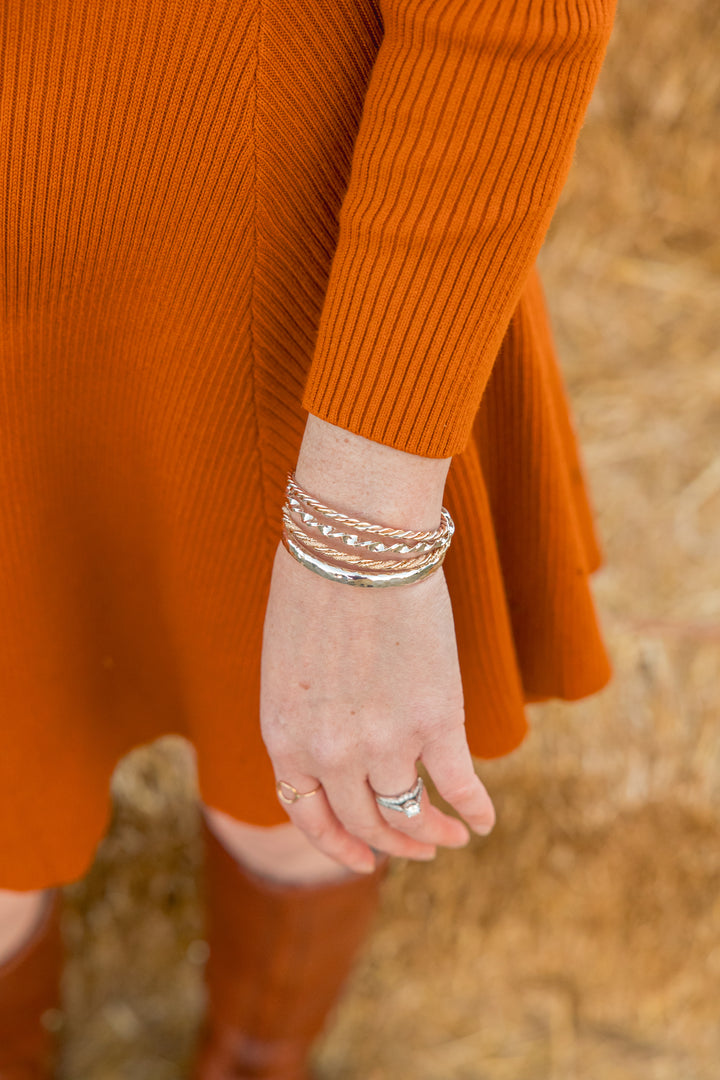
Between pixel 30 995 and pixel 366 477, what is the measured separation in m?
0.60

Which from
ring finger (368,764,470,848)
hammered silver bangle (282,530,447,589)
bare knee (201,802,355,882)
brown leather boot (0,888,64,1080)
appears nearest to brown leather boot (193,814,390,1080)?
bare knee (201,802,355,882)

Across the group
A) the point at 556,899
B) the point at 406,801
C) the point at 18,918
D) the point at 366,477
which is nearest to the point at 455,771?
the point at 406,801

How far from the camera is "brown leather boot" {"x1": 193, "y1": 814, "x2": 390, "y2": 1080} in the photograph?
731 millimetres

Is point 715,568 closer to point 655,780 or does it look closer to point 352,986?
point 655,780

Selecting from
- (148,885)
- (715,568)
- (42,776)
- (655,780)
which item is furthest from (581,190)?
(42,776)

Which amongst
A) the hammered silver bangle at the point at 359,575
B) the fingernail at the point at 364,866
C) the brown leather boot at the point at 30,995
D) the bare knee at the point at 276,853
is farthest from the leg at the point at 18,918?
the hammered silver bangle at the point at 359,575

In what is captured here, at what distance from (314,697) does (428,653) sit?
5cm

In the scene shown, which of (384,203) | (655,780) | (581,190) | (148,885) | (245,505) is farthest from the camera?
(581,190)

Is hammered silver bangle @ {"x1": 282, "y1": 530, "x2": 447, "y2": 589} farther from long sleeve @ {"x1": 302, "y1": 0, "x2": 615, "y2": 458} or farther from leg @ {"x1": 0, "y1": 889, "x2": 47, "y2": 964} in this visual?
leg @ {"x1": 0, "y1": 889, "x2": 47, "y2": 964}

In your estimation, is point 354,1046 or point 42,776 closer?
point 42,776

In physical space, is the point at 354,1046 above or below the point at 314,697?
below

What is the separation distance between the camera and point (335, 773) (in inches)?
17.1

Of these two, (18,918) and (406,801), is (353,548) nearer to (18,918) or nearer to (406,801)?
(406,801)

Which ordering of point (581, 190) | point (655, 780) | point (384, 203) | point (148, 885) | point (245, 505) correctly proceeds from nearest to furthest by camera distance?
point (384, 203) → point (245, 505) → point (655, 780) → point (148, 885) → point (581, 190)
